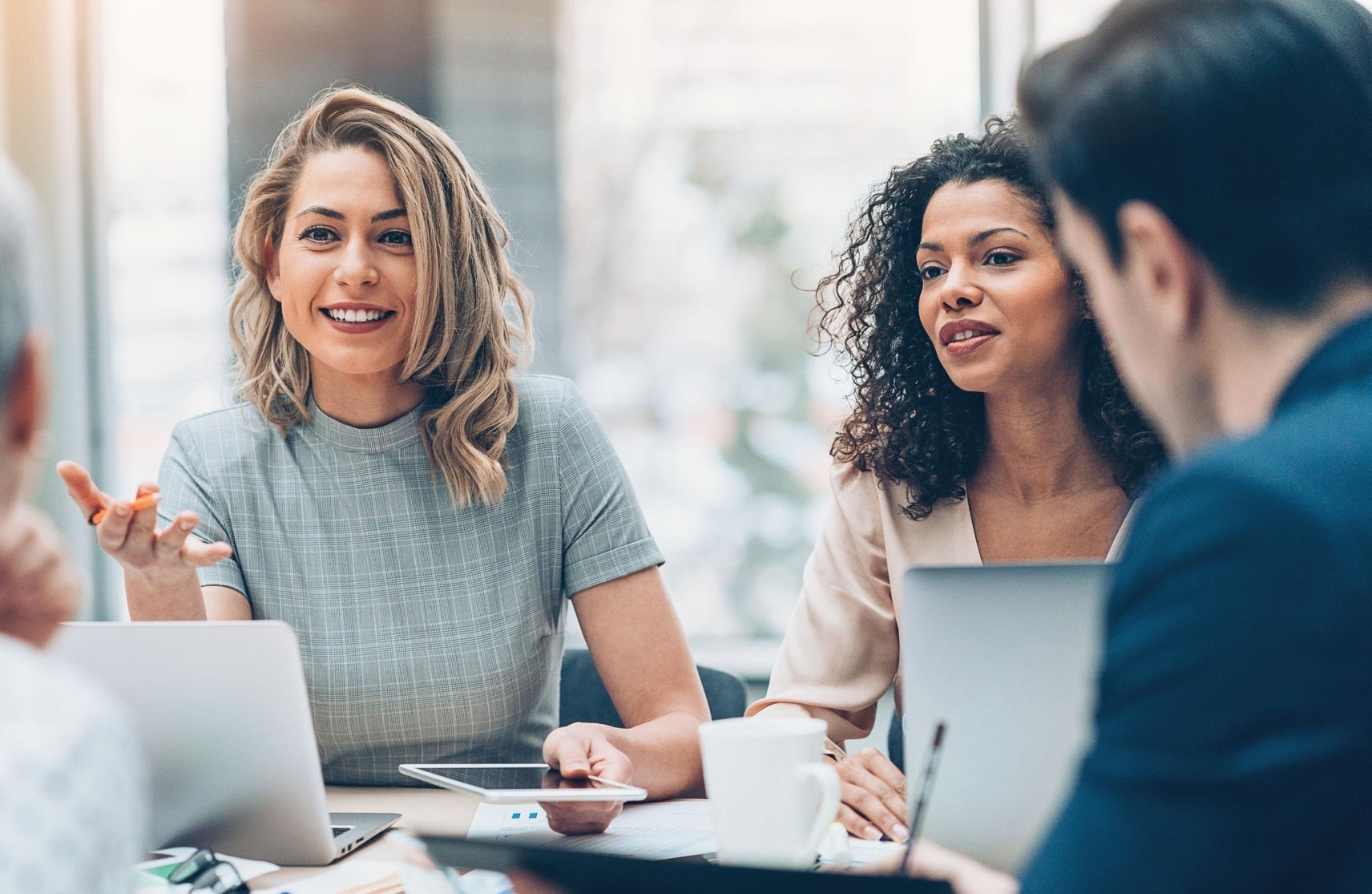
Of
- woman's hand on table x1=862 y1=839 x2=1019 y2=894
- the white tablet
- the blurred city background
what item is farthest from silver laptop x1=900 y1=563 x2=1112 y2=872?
the blurred city background

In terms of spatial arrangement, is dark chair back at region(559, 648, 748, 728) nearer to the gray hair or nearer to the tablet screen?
the tablet screen

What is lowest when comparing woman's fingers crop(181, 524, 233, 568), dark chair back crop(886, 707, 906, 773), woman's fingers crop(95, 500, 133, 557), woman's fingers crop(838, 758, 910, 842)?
dark chair back crop(886, 707, 906, 773)

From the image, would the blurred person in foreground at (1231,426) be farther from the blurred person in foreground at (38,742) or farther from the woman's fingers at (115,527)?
the woman's fingers at (115,527)

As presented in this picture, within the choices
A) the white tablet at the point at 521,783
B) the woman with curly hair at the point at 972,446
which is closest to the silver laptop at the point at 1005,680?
the white tablet at the point at 521,783

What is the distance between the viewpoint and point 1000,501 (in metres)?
1.80

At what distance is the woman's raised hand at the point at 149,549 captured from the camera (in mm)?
1341

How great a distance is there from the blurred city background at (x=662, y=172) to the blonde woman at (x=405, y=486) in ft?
3.88

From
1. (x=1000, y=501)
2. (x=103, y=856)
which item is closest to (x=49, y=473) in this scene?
(x=1000, y=501)

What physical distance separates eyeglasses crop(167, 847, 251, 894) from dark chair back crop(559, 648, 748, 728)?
0.85 meters

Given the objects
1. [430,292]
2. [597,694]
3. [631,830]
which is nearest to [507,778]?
[631,830]

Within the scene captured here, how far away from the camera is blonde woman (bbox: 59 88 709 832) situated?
1.73 m

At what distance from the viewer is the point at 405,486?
1.84 m

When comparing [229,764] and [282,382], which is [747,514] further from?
[229,764]

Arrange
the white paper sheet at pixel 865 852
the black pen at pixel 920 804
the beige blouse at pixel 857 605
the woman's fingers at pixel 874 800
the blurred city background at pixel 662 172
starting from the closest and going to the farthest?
the black pen at pixel 920 804
the white paper sheet at pixel 865 852
the woman's fingers at pixel 874 800
the beige blouse at pixel 857 605
the blurred city background at pixel 662 172
